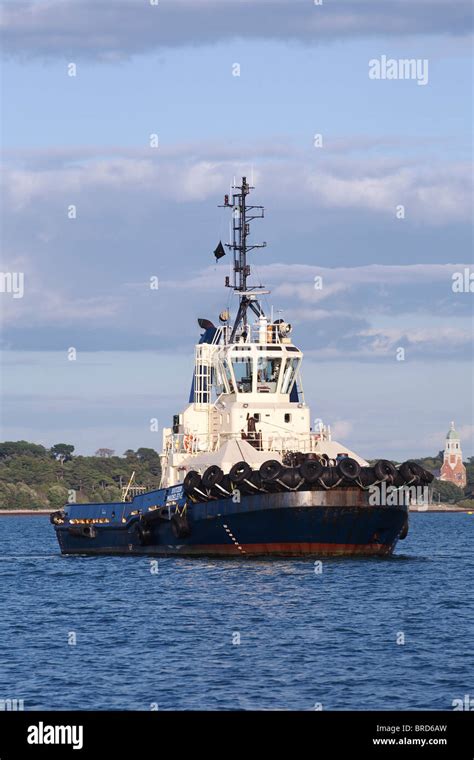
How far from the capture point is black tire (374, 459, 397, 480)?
5559 cm

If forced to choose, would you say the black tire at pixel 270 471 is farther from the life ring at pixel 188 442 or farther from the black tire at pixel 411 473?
the life ring at pixel 188 442

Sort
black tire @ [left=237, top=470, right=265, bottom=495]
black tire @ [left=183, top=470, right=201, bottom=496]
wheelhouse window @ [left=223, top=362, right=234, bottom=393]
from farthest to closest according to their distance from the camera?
wheelhouse window @ [left=223, top=362, right=234, bottom=393]
black tire @ [left=183, top=470, right=201, bottom=496]
black tire @ [left=237, top=470, right=265, bottom=495]

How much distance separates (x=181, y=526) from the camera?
60781 millimetres

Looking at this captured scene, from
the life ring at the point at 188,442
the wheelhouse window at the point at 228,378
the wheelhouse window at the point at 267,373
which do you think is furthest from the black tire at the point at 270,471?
the life ring at the point at 188,442

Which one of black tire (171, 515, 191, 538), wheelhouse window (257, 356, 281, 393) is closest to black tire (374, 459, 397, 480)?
black tire (171, 515, 191, 538)

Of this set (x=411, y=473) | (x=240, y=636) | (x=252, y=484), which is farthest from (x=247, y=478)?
(x=240, y=636)

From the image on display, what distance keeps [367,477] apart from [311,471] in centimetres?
228

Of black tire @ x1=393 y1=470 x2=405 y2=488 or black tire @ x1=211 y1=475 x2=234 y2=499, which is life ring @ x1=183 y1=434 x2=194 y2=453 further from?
black tire @ x1=393 y1=470 x2=405 y2=488

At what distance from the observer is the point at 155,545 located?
6488 cm

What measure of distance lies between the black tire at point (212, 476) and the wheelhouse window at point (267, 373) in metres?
7.42

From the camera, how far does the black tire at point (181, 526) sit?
6072 centimetres

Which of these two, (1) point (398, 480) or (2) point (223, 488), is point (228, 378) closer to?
(2) point (223, 488)
